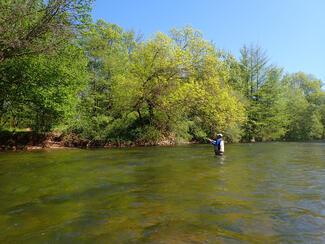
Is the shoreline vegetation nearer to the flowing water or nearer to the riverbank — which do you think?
the riverbank

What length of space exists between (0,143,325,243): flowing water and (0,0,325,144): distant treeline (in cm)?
1129

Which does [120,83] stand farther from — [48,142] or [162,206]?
[162,206]

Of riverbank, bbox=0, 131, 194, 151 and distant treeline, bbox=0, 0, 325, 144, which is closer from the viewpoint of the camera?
distant treeline, bbox=0, 0, 325, 144

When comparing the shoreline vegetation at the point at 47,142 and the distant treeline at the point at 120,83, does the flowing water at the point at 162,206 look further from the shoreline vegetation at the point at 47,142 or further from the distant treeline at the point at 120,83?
the shoreline vegetation at the point at 47,142

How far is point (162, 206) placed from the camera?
9.91 metres

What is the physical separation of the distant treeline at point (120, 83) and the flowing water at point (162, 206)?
11.3 meters

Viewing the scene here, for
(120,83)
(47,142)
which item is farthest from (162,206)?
(120,83)

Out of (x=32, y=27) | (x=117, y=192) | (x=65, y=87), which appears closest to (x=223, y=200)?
(x=117, y=192)

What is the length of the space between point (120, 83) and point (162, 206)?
3022 cm

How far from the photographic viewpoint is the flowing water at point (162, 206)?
294 inches

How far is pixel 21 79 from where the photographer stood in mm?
29141

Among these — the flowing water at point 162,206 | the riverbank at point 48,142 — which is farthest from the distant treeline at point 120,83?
the flowing water at point 162,206

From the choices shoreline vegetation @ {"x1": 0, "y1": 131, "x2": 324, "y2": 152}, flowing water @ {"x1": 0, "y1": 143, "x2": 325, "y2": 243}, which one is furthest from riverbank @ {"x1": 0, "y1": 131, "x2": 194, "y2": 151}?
flowing water @ {"x1": 0, "y1": 143, "x2": 325, "y2": 243}

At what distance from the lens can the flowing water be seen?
746 centimetres
